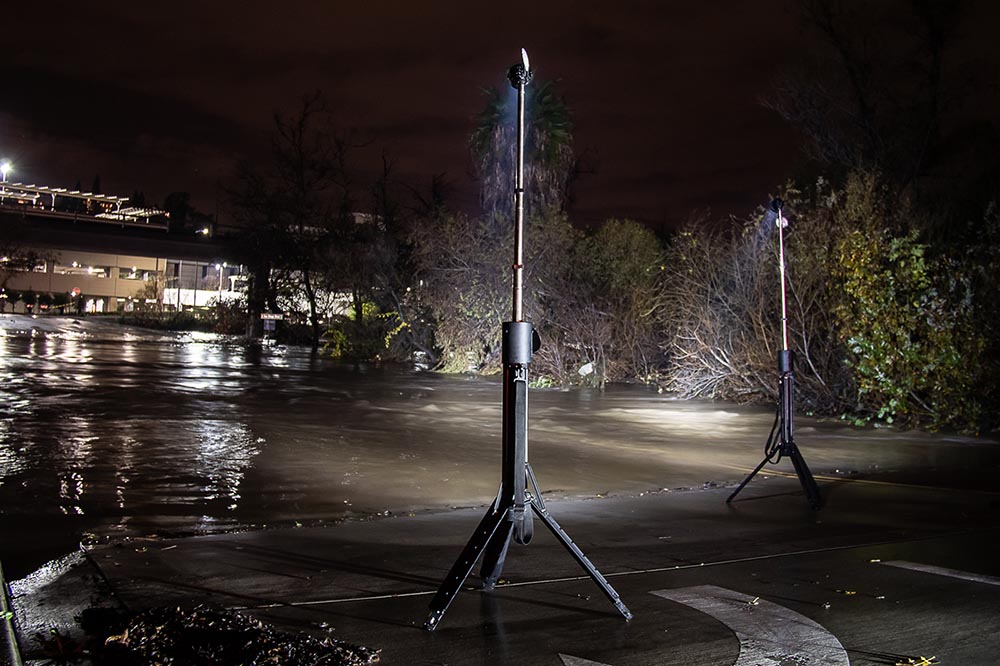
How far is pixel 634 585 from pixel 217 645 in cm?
263

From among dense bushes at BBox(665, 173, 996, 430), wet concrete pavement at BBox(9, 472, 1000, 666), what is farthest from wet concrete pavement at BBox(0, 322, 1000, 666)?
dense bushes at BBox(665, 173, 996, 430)

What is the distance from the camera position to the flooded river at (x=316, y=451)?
8086 millimetres

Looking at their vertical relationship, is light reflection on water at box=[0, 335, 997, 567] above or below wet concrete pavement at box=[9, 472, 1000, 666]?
above

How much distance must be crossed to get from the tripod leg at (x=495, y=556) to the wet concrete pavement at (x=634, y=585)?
0.08 meters

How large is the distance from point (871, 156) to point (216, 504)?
27807 mm

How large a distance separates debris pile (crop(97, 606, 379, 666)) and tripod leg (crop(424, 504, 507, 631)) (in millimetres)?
504

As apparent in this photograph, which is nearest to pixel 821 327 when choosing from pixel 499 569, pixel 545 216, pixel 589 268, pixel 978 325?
pixel 978 325

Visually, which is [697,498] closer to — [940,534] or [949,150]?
[940,534]

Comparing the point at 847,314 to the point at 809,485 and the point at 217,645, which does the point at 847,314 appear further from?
the point at 217,645

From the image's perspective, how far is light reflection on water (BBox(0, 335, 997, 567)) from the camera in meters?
8.24

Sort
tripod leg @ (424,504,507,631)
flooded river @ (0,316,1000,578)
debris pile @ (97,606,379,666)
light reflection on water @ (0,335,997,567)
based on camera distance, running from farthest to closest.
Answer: light reflection on water @ (0,335,997,567)
flooded river @ (0,316,1000,578)
tripod leg @ (424,504,507,631)
debris pile @ (97,606,379,666)

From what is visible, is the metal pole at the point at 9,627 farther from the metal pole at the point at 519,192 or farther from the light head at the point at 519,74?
the light head at the point at 519,74

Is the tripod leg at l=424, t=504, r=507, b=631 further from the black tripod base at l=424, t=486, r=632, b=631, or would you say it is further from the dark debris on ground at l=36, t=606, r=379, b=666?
the dark debris on ground at l=36, t=606, r=379, b=666

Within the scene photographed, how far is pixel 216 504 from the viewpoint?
8273 millimetres
